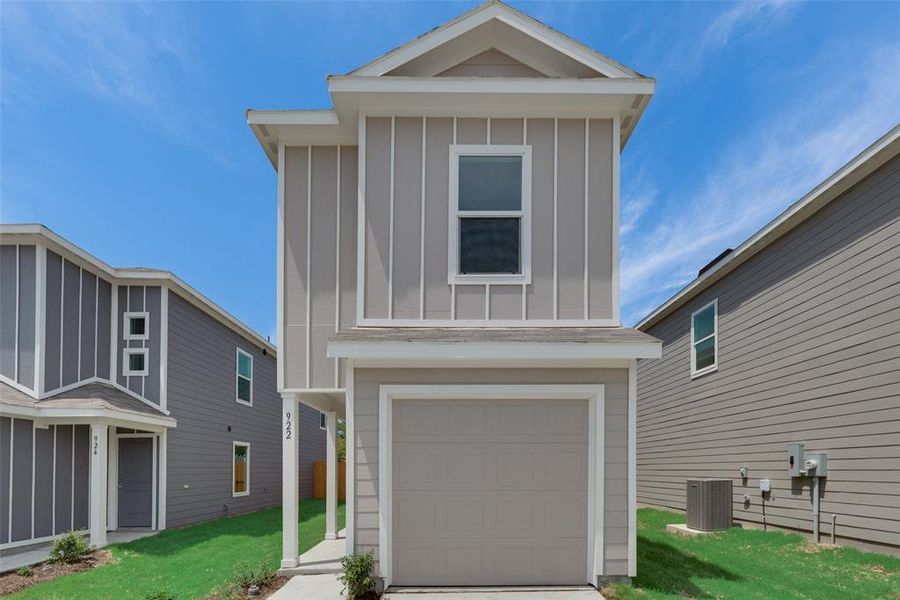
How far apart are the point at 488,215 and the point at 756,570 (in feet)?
17.4

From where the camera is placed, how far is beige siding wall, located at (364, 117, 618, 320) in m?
6.51

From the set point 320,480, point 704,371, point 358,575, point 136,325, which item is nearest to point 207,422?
point 136,325

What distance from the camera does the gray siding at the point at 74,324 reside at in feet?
33.8

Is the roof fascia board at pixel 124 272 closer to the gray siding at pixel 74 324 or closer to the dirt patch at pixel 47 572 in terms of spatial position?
the gray siding at pixel 74 324

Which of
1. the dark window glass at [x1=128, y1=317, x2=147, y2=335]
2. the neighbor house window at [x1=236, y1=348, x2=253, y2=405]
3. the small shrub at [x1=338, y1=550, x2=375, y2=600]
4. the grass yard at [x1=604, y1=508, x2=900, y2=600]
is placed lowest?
the grass yard at [x1=604, y1=508, x2=900, y2=600]

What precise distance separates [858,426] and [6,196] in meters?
13.8

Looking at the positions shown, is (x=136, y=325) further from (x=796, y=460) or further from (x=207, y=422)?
(x=796, y=460)

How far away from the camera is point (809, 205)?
29.0ft

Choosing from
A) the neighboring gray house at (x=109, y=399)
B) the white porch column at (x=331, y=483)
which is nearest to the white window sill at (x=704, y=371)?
the white porch column at (x=331, y=483)

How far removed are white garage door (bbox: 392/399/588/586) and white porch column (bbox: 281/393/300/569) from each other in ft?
5.52

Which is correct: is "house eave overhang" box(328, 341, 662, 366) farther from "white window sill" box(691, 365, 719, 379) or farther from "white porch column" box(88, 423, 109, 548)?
"white window sill" box(691, 365, 719, 379)

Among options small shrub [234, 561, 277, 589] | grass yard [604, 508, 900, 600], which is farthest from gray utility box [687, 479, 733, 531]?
small shrub [234, 561, 277, 589]

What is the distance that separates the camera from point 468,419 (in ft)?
20.4

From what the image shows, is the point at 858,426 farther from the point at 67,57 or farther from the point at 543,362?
the point at 67,57
